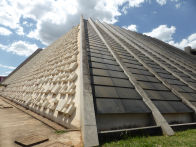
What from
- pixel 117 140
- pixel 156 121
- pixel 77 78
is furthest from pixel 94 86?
pixel 156 121

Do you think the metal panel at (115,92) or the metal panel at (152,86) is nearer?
the metal panel at (115,92)

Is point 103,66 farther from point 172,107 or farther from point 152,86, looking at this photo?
point 172,107

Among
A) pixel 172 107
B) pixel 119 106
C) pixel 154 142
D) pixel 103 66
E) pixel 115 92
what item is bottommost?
pixel 154 142

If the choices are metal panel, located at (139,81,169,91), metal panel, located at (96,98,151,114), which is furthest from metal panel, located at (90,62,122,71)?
metal panel, located at (96,98,151,114)

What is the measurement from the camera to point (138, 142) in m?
2.62

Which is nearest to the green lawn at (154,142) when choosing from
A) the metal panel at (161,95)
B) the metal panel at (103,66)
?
the metal panel at (161,95)

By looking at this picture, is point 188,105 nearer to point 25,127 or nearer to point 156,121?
point 156,121

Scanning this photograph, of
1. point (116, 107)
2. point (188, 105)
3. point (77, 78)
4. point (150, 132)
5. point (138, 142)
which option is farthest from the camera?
point (188, 105)

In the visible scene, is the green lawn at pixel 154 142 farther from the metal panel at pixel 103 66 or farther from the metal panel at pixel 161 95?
the metal panel at pixel 103 66

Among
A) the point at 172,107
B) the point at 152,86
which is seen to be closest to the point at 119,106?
the point at 172,107

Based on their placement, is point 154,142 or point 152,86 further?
point 152,86

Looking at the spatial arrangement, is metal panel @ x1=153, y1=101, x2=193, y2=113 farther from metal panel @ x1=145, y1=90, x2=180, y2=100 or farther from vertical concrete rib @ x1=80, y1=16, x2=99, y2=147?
Answer: vertical concrete rib @ x1=80, y1=16, x2=99, y2=147

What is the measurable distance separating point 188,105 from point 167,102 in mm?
961

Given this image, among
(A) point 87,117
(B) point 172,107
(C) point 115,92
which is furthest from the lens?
(B) point 172,107
